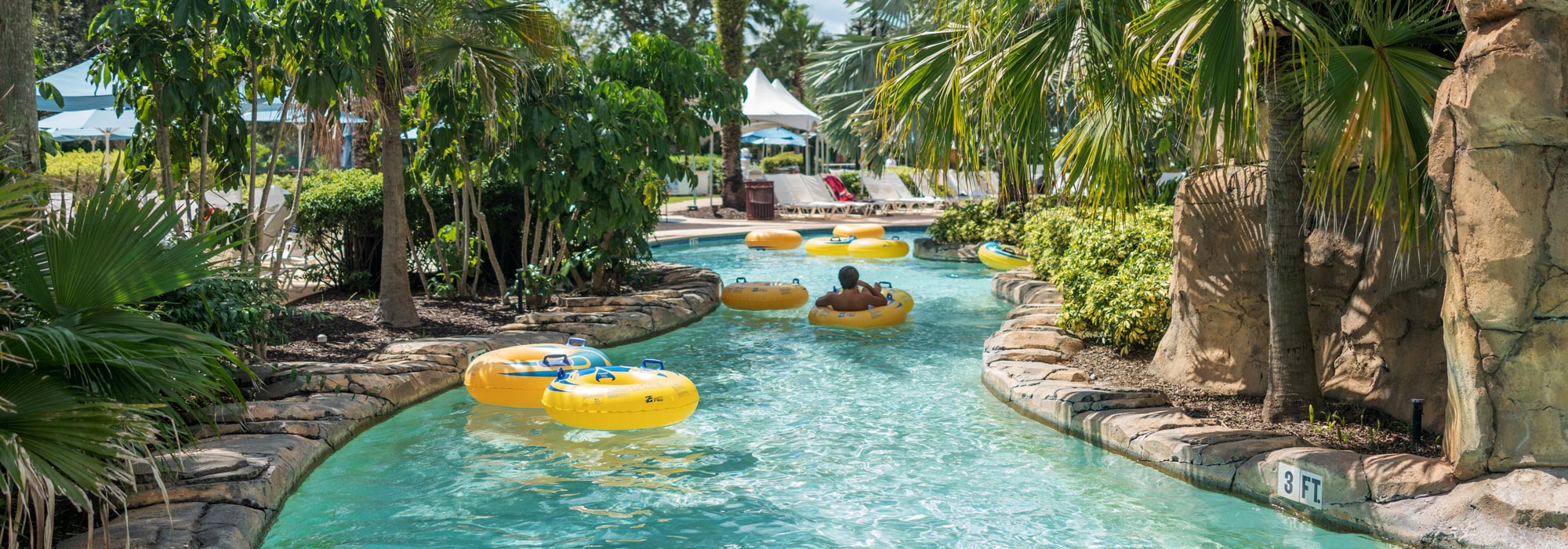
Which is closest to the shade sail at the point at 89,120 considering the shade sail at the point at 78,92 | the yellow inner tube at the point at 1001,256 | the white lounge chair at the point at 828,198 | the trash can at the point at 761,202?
the shade sail at the point at 78,92

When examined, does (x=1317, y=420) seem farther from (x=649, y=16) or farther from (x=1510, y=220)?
(x=649, y=16)

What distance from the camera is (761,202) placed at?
24141 millimetres

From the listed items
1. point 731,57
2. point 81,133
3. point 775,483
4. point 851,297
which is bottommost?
point 775,483

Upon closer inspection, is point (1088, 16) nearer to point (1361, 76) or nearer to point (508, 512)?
point (1361, 76)

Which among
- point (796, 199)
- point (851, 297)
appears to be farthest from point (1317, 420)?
point (796, 199)

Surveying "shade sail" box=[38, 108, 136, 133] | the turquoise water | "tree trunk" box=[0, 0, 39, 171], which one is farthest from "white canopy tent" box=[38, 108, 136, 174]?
the turquoise water

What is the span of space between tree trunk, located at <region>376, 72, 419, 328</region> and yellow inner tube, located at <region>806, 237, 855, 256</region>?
896 cm

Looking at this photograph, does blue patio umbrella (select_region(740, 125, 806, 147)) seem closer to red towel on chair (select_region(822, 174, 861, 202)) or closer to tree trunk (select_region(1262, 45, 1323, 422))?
red towel on chair (select_region(822, 174, 861, 202))

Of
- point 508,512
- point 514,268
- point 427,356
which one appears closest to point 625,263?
point 514,268

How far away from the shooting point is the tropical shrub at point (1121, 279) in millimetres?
8477

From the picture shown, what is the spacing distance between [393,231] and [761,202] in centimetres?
1484

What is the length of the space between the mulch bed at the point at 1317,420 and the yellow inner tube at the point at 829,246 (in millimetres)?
9743

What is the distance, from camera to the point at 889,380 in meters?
8.73

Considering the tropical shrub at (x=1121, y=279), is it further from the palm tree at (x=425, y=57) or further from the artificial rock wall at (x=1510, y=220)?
the palm tree at (x=425, y=57)
